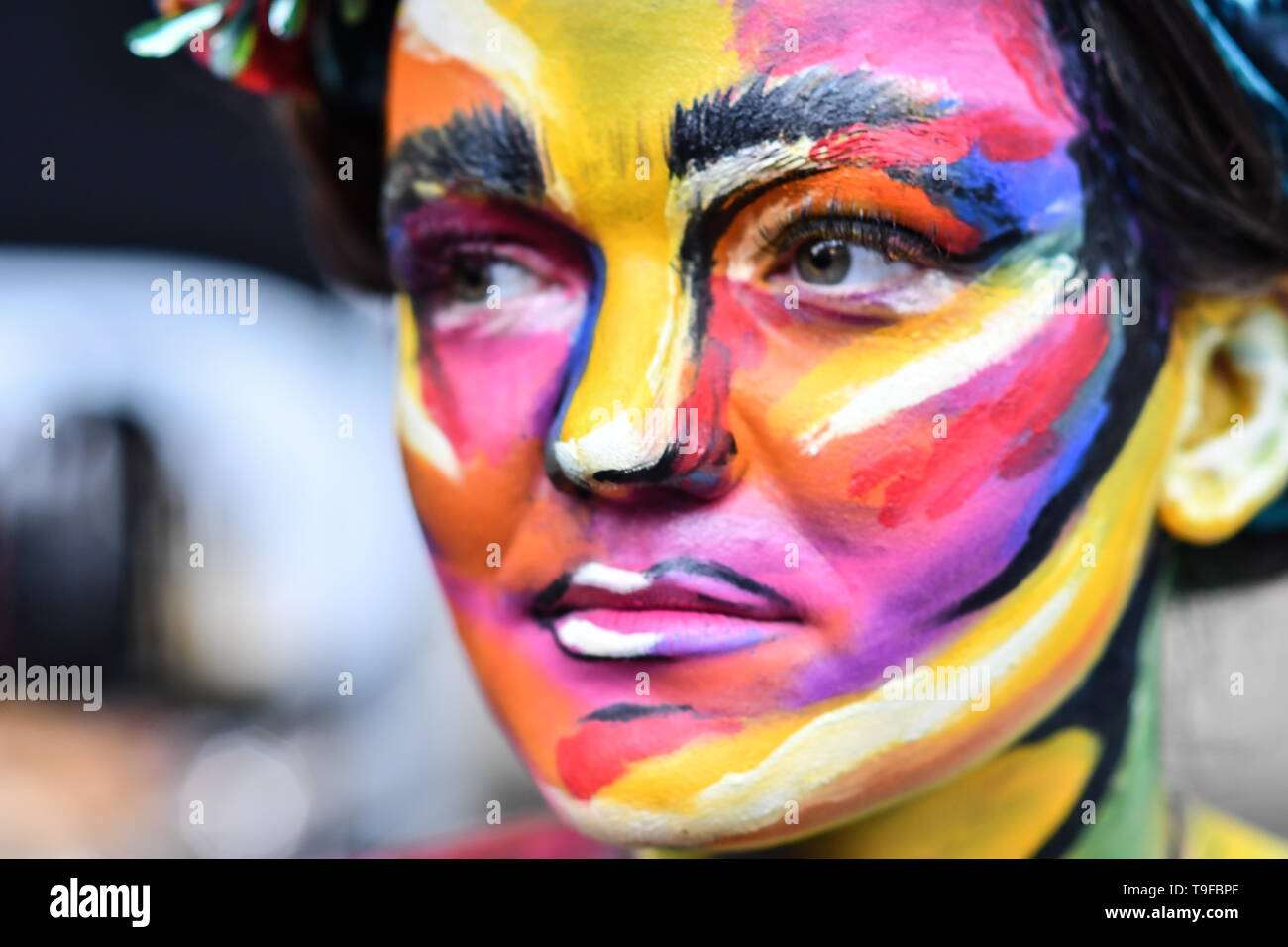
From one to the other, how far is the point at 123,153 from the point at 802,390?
3.48 metres

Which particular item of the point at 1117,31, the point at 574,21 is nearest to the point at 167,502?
the point at 574,21

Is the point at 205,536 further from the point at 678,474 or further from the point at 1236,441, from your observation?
the point at 1236,441

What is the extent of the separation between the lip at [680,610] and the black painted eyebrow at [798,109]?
47 centimetres

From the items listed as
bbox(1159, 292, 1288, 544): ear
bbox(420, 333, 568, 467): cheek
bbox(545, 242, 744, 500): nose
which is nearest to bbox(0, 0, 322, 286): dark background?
bbox(420, 333, 568, 467): cheek

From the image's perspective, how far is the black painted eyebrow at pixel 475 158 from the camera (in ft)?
4.89

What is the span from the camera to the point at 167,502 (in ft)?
14.3

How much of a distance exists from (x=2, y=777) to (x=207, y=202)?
2.00 m

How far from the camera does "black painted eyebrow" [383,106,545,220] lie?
1.49 meters

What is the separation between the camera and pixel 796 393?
1.42m

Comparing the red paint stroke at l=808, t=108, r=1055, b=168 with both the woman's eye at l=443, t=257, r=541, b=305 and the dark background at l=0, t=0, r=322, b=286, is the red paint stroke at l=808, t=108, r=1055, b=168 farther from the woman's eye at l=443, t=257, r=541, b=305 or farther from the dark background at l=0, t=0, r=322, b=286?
the dark background at l=0, t=0, r=322, b=286

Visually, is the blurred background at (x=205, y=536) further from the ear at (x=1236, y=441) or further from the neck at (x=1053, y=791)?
the ear at (x=1236, y=441)

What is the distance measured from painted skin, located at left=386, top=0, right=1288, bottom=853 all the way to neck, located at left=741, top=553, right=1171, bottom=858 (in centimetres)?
14

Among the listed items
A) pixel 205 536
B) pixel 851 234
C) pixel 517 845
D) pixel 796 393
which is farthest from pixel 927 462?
pixel 205 536
